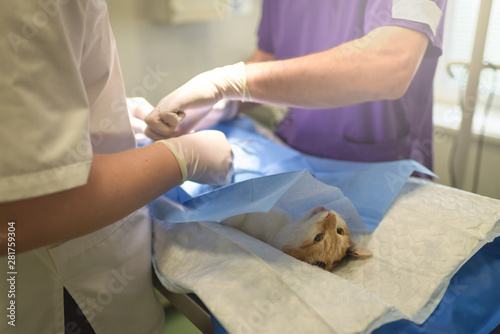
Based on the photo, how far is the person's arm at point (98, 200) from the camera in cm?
54

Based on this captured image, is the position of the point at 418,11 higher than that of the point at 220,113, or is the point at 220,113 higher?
the point at 418,11

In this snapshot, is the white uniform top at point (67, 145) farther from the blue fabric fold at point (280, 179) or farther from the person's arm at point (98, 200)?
the blue fabric fold at point (280, 179)

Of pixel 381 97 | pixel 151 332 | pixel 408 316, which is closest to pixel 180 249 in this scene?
pixel 151 332

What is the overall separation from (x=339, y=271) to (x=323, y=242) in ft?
0.21

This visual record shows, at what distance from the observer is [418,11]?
80cm

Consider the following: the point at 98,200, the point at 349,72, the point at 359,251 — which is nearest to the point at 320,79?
the point at 349,72

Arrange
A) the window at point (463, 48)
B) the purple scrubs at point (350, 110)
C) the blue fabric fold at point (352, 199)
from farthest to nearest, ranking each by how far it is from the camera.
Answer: the purple scrubs at point (350, 110) < the window at point (463, 48) < the blue fabric fold at point (352, 199)

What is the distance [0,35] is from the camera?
20.0 inches

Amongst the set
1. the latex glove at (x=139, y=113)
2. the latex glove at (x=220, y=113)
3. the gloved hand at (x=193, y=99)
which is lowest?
the latex glove at (x=220, y=113)

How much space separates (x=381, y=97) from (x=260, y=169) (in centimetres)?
36

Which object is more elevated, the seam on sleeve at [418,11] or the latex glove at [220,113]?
the seam on sleeve at [418,11]

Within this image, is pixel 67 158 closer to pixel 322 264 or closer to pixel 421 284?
pixel 322 264

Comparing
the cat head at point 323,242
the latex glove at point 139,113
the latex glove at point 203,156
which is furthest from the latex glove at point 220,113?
the cat head at point 323,242

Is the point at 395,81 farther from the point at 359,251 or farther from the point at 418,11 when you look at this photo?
the point at 359,251
